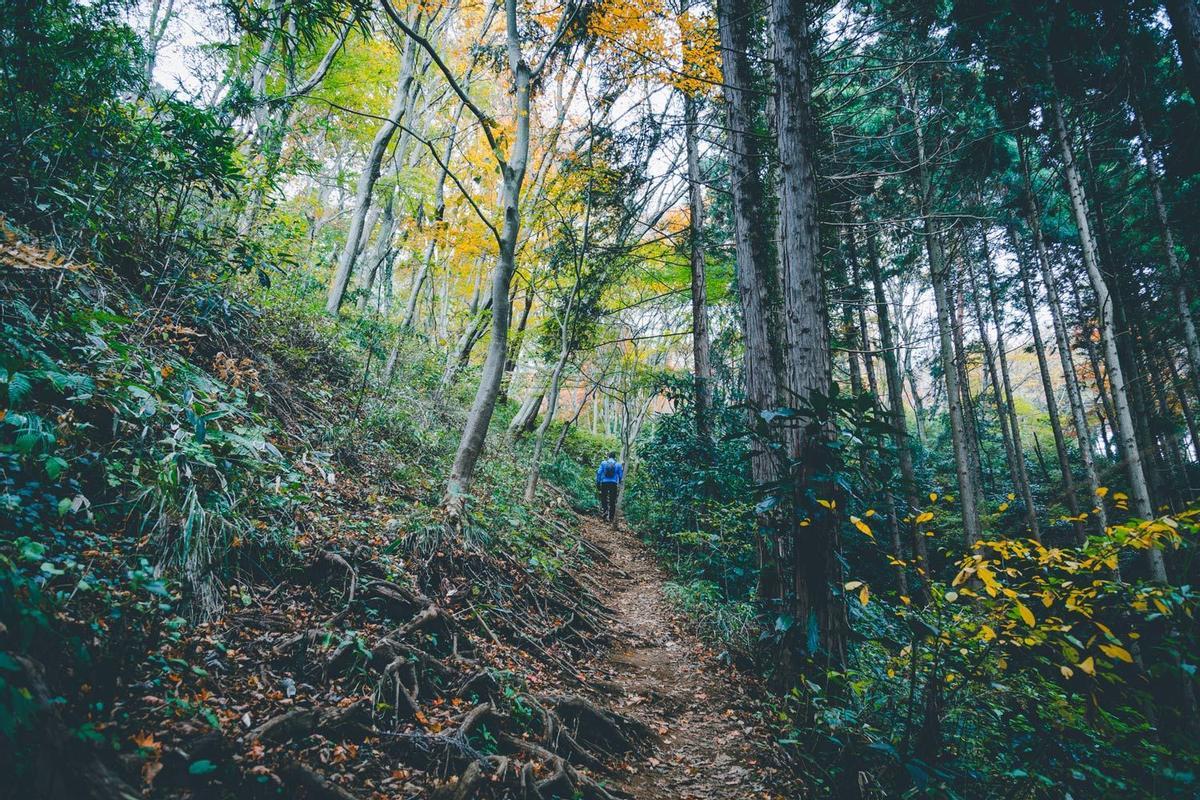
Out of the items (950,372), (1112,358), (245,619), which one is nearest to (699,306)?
(950,372)

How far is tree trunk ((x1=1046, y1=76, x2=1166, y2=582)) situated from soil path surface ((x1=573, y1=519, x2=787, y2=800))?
8092mm

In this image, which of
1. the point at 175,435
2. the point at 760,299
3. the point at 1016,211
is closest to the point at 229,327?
the point at 175,435

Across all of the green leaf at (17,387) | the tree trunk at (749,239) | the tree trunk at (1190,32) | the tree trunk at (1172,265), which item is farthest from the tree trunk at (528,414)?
the tree trunk at (1172,265)

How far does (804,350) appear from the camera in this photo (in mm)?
3998

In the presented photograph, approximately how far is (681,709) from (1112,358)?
997cm

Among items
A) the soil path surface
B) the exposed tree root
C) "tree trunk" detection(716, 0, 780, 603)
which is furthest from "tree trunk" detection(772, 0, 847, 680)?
the exposed tree root

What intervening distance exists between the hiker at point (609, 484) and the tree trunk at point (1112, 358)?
10159 mm

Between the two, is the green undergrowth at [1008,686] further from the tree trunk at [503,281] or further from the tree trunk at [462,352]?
the tree trunk at [462,352]

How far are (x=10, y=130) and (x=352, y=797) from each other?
5.92m

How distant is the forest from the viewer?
228 cm

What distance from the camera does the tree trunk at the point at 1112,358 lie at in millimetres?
7953

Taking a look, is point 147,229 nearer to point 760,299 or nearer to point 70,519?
point 70,519

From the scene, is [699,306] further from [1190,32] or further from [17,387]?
[17,387]

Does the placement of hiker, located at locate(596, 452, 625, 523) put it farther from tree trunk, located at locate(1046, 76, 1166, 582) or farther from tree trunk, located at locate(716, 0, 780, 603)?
tree trunk, located at locate(1046, 76, 1166, 582)
